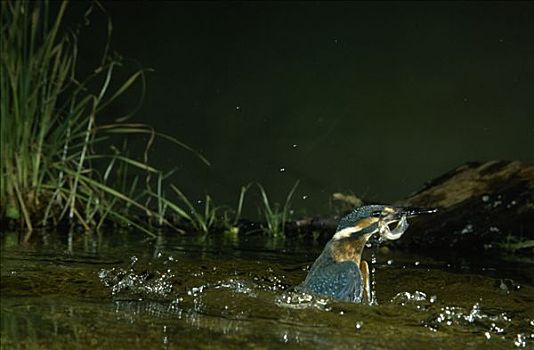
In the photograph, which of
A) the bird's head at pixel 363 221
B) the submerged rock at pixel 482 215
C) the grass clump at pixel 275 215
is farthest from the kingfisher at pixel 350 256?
the grass clump at pixel 275 215

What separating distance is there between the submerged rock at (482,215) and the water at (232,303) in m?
0.71

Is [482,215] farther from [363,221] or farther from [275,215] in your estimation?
[363,221]

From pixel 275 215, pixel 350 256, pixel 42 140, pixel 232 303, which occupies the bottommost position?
pixel 232 303

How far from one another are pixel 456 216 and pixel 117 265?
7.41 ft

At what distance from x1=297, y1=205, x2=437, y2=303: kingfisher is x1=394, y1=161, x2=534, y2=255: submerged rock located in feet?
7.43

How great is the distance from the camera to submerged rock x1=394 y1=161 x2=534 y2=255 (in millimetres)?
4793

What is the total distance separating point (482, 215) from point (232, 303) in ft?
8.88

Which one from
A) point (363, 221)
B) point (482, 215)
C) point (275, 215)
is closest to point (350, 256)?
point (363, 221)

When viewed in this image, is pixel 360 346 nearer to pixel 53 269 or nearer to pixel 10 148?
pixel 53 269

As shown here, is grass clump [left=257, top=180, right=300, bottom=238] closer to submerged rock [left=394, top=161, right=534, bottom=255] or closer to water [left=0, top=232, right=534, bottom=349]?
submerged rock [left=394, top=161, right=534, bottom=255]

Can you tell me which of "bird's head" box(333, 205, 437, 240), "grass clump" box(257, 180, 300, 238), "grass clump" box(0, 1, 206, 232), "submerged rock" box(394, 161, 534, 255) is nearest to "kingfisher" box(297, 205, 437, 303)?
"bird's head" box(333, 205, 437, 240)

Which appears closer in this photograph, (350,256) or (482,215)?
(350,256)

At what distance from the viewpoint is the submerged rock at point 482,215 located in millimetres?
4793

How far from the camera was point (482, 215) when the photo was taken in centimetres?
489
